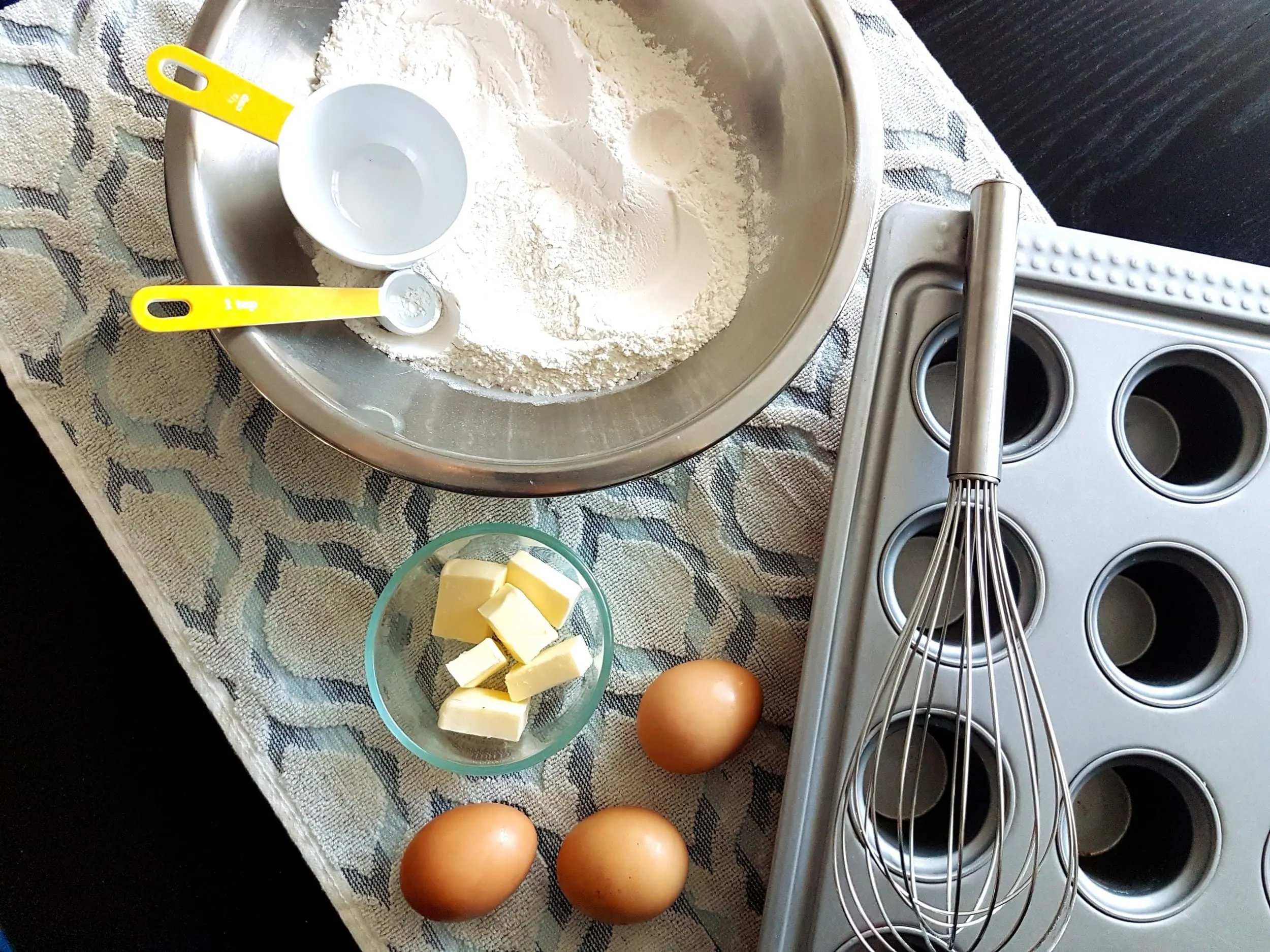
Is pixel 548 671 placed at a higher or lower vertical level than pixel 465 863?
higher

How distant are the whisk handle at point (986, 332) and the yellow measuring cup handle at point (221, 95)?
1.74 ft

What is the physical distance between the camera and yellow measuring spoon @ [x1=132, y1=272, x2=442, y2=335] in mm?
589

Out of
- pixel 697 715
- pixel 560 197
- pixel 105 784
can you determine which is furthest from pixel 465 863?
pixel 560 197

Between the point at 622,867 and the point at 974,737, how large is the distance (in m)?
0.29

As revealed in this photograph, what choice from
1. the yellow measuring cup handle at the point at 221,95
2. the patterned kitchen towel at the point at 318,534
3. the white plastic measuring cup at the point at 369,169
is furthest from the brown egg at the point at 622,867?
the yellow measuring cup handle at the point at 221,95

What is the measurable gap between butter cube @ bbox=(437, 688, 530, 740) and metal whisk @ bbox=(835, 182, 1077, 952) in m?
0.27

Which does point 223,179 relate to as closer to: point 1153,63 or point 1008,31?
point 1008,31

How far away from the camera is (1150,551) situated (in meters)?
0.71

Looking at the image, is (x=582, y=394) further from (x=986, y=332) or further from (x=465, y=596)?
(x=986, y=332)

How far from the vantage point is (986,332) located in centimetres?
64

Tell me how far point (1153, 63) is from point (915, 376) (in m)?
0.48

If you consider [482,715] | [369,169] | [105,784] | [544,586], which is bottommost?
[105,784]

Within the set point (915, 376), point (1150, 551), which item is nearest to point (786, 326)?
point (915, 376)

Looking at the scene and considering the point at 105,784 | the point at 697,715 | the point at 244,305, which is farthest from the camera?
the point at 105,784
